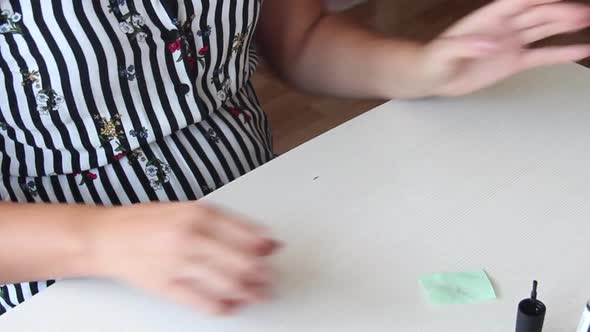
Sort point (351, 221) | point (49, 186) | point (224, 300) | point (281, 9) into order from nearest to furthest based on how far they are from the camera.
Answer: point (224, 300)
point (351, 221)
point (49, 186)
point (281, 9)

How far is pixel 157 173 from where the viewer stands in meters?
0.75

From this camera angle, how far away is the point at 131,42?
2.26 ft

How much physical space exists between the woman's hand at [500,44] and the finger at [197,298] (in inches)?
13.4

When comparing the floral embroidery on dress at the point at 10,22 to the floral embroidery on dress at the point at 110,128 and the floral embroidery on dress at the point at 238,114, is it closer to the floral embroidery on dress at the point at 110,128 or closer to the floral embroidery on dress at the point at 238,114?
the floral embroidery on dress at the point at 110,128

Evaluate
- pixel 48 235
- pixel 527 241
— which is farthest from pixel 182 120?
pixel 527 241

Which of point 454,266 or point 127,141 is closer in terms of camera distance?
point 454,266

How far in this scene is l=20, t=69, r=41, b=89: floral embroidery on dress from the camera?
0.66 meters

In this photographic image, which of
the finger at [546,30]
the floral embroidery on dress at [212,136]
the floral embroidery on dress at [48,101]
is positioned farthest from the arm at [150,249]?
the finger at [546,30]

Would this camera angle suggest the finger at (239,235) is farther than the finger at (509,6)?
No

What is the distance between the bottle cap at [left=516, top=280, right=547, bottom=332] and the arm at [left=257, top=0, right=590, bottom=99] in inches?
10.7

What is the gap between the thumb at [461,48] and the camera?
0.70 meters

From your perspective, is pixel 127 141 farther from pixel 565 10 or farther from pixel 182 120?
pixel 565 10

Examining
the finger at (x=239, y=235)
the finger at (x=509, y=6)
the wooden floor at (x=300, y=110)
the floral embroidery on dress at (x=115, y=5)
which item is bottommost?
the wooden floor at (x=300, y=110)

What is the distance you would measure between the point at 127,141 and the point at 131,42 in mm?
97
